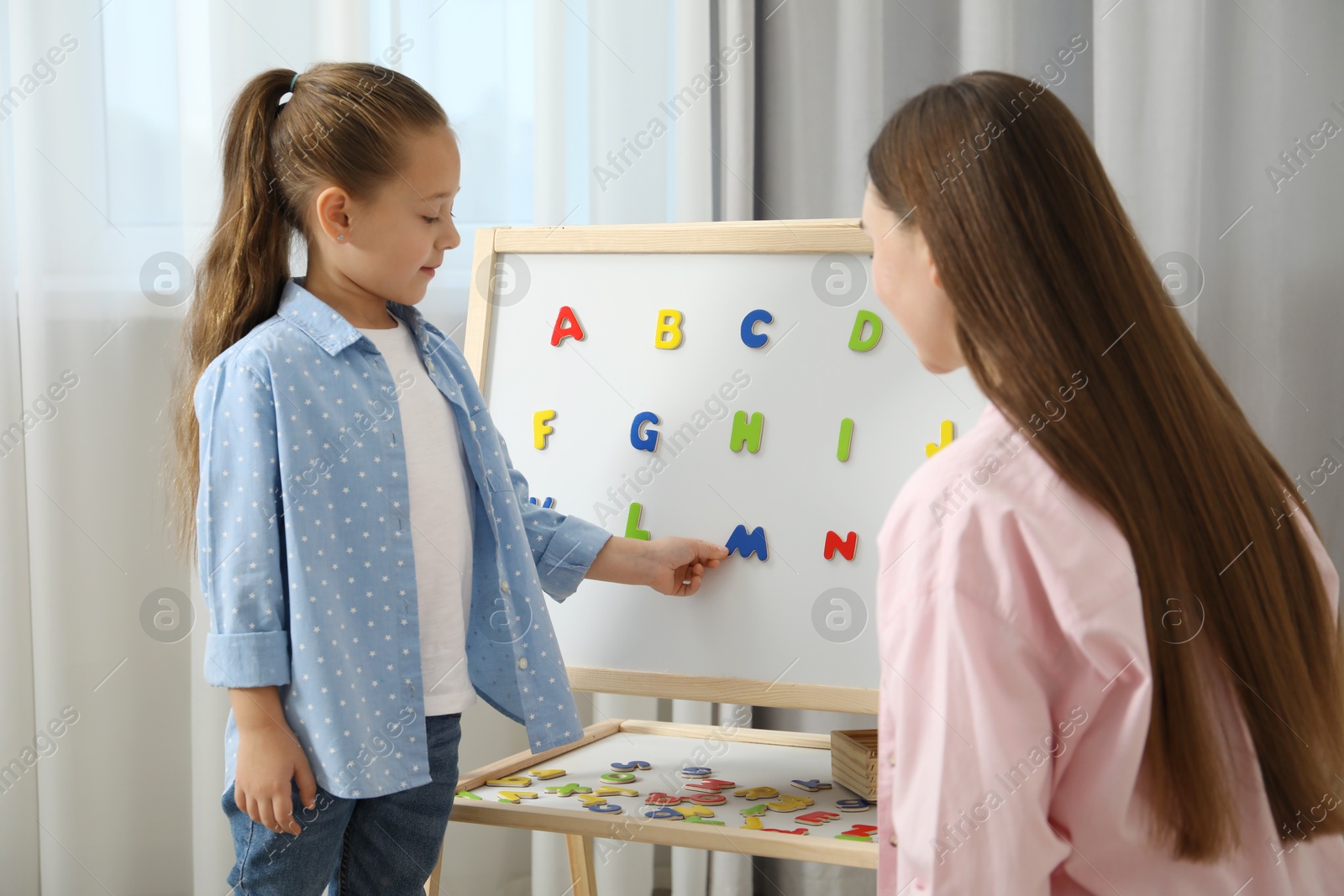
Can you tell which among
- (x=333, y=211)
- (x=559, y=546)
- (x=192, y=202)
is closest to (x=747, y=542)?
(x=559, y=546)

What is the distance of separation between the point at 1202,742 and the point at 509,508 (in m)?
0.68

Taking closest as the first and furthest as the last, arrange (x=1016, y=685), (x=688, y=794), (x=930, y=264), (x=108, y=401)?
1. (x=1016, y=685)
2. (x=930, y=264)
3. (x=688, y=794)
4. (x=108, y=401)

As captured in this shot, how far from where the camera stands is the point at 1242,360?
145 centimetres

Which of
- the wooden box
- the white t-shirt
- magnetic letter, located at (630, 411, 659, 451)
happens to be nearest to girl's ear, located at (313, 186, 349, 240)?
the white t-shirt

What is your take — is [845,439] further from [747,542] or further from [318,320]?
[318,320]

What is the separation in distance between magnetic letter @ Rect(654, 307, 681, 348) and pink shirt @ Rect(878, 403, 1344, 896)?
0.64 metres

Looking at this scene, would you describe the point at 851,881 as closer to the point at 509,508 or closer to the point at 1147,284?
the point at 509,508

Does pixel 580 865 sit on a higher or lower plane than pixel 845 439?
lower

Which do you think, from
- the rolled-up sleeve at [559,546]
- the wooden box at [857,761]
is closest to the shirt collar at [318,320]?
the rolled-up sleeve at [559,546]

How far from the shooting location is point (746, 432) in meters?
1.22

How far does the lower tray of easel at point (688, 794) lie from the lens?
102 centimetres

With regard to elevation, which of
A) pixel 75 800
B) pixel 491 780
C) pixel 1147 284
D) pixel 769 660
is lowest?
pixel 75 800

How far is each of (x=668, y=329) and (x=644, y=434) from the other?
0.13 metres

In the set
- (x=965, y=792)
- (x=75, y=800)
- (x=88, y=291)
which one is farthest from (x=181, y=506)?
(x=965, y=792)
